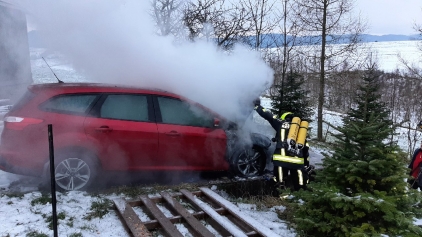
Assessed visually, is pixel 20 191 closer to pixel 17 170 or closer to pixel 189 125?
pixel 17 170

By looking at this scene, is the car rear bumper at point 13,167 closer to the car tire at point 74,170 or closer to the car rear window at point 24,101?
the car tire at point 74,170

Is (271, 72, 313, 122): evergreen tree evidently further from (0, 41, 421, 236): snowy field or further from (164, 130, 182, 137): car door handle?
(0, 41, 421, 236): snowy field

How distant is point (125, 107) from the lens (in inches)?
195

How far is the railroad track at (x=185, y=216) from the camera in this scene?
11.9 ft

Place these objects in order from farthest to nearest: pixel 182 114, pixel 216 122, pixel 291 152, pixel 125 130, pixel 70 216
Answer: pixel 216 122, pixel 182 114, pixel 291 152, pixel 125 130, pixel 70 216

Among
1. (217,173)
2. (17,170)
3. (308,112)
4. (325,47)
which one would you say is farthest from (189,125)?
(325,47)

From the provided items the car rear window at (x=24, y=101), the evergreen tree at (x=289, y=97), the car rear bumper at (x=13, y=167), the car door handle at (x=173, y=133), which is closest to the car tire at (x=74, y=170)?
the car rear bumper at (x=13, y=167)

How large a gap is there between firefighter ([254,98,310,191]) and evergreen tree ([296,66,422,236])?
108 centimetres

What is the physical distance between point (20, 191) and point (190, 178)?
8.39ft

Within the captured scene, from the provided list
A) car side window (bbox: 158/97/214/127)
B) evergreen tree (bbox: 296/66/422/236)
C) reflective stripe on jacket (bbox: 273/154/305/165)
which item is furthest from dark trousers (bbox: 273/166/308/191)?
car side window (bbox: 158/97/214/127)

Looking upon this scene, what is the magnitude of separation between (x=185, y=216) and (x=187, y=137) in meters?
1.48

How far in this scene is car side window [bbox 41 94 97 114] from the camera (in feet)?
15.1

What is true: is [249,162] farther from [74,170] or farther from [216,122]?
[74,170]

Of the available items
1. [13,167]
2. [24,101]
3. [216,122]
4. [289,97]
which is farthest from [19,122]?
[289,97]
